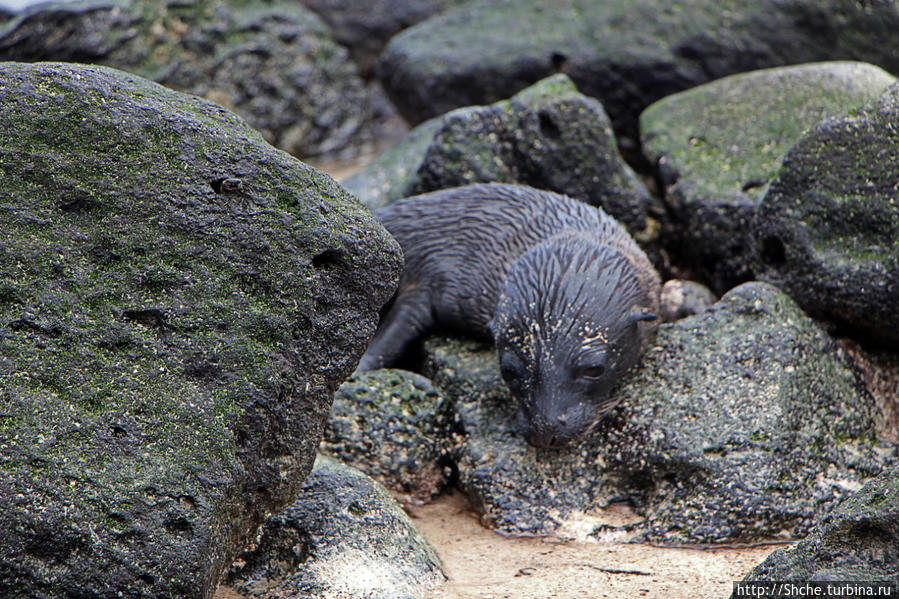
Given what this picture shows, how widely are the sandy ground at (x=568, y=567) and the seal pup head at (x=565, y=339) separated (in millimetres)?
521

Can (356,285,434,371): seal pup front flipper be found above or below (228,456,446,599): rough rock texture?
below

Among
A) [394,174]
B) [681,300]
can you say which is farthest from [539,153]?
[681,300]

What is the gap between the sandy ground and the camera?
4.03m

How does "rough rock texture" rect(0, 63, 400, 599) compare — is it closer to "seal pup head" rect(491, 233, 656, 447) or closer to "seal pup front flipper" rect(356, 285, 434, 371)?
"seal pup head" rect(491, 233, 656, 447)

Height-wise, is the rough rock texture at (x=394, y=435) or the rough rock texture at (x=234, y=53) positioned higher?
the rough rock texture at (x=394, y=435)

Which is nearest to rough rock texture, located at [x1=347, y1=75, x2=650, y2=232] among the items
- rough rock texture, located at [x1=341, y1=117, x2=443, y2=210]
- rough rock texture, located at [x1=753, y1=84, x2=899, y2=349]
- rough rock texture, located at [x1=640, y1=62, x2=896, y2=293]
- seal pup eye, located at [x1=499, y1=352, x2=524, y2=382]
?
rough rock texture, located at [x1=341, y1=117, x2=443, y2=210]

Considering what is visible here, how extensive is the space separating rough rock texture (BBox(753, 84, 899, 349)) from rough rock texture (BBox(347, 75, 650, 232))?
1.45 metres

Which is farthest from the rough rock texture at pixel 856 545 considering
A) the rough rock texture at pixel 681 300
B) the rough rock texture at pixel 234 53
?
the rough rock texture at pixel 234 53

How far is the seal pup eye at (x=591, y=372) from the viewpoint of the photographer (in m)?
4.93

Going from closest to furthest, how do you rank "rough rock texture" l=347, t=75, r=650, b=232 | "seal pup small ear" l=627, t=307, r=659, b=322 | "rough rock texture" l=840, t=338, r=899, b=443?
"seal pup small ear" l=627, t=307, r=659, b=322, "rough rock texture" l=840, t=338, r=899, b=443, "rough rock texture" l=347, t=75, r=650, b=232

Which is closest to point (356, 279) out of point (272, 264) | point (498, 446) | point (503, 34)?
point (272, 264)

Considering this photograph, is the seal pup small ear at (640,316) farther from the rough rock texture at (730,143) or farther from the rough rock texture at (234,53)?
the rough rock texture at (234,53)

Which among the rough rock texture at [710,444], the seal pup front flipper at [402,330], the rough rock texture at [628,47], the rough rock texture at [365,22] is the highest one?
the rough rock texture at [710,444]

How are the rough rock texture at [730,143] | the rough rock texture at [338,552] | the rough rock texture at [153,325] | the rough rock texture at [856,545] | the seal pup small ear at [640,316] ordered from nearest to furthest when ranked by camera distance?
the rough rock texture at [856,545] < the rough rock texture at [153,325] < the rough rock texture at [338,552] < the seal pup small ear at [640,316] < the rough rock texture at [730,143]
